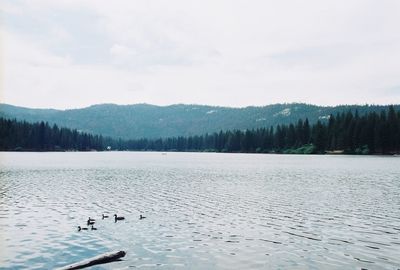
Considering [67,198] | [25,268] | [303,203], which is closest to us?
[25,268]

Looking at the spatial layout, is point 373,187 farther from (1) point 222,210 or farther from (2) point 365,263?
(2) point 365,263

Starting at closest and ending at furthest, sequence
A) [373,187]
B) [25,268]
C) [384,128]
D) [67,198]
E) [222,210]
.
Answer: [25,268] → [222,210] → [67,198] → [373,187] → [384,128]

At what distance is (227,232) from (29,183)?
47.7 m

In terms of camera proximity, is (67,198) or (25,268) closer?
(25,268)

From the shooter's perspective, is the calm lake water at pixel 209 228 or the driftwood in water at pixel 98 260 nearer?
the driftwood in water at pixel 98 260

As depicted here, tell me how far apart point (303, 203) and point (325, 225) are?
1256cm

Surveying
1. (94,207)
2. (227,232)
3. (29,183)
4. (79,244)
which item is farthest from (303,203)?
(29,183)

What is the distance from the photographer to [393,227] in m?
34.1

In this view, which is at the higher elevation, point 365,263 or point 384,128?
point 384,128

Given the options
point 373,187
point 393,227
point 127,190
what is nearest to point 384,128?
point 373,187

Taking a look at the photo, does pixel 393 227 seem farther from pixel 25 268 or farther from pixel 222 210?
pixel 25 268

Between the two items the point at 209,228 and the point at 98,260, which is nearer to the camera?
the point at 98,260

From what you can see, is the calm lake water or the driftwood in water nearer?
the driftwood in water

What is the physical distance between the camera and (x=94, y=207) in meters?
46.2
